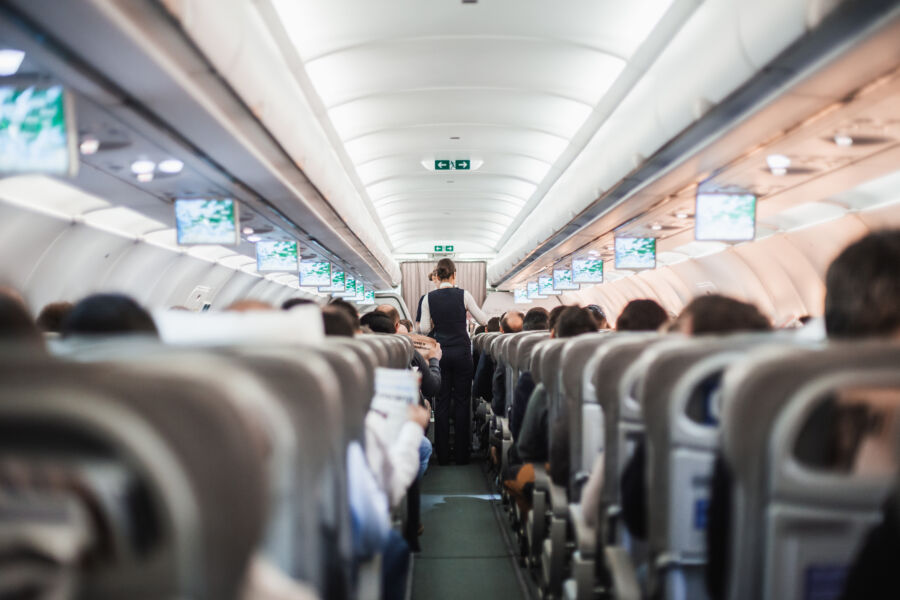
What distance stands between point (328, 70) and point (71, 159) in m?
4.36

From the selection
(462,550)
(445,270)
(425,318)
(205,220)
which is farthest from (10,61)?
(425,318)

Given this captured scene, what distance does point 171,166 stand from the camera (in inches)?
282

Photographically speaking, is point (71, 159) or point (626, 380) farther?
point (71, 159)

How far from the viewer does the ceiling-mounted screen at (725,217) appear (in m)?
8.67


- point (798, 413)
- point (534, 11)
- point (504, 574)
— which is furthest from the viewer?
point (534, 11)

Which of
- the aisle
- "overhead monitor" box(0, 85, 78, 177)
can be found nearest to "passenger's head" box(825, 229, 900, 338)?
the aisle

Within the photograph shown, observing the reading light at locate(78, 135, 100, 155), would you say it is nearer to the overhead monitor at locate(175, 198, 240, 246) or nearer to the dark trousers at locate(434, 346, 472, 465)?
the overhead monitor at locate(175, 198, 240, 246)

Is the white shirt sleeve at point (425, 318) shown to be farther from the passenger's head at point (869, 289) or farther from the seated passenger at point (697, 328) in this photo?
the passenger's head at point (869, 289)

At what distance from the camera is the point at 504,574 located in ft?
16.8

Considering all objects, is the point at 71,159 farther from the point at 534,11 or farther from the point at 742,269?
the point at 742,269

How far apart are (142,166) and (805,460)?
286 inches

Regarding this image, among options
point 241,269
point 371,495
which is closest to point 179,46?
point 371,495

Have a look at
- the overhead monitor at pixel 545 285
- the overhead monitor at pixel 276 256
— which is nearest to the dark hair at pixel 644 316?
the overhead monitor at pixel 276 256

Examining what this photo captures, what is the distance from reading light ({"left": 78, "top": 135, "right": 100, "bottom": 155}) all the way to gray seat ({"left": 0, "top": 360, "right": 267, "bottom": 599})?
586cm
